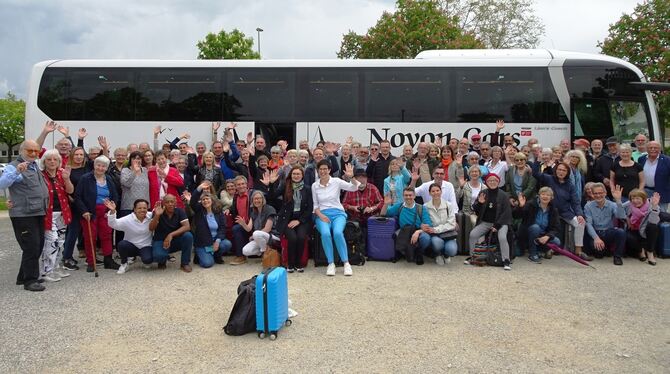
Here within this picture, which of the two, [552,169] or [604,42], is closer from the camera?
[552,169]

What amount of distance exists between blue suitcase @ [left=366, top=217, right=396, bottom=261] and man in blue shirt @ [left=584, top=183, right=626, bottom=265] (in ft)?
10.1

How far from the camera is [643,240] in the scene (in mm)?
7059

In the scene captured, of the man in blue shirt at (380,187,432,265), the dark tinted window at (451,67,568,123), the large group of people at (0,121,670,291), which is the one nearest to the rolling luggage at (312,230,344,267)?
the large group of people at (0,121,670,291)

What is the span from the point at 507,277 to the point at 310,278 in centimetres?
263

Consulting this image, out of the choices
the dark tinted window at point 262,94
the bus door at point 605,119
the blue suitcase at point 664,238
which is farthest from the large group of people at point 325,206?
the dark tinted window at point 262,94

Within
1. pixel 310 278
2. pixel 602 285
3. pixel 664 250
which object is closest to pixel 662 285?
pixel 602 285

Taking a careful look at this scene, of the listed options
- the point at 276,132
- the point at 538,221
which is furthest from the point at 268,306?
the point at 276,132

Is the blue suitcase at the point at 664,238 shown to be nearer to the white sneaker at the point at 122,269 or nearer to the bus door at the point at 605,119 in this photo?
the bus door at the point at 605,119

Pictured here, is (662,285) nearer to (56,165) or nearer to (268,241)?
(268,241)

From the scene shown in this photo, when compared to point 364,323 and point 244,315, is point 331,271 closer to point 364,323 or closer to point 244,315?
point 364,323

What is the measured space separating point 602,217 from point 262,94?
296 inches

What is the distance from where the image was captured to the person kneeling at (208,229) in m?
6.67

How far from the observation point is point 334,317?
15.4 ft

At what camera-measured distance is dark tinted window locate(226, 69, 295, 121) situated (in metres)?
11.0
